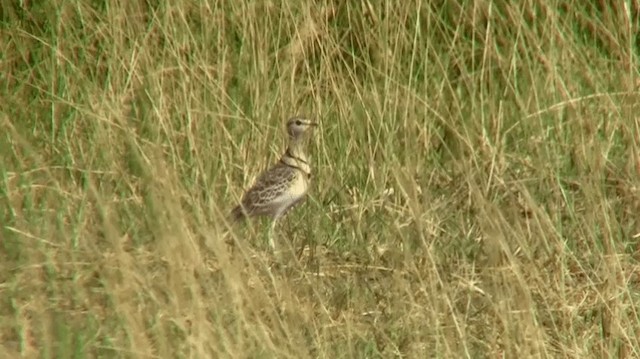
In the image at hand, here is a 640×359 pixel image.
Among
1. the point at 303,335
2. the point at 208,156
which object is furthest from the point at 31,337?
the point at 208,156

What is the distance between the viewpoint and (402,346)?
11.8 feet

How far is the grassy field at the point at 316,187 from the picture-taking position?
3.57 metres

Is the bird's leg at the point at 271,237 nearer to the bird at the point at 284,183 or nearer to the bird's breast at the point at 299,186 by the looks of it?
the bird at the point at 284,183

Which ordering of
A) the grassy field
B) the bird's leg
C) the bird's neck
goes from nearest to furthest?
the grassy field
the bird's leg
the bird's neck

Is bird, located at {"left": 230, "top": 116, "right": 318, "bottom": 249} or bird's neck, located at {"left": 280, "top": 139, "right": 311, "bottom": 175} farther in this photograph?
bird's neck, located at {"left": 280, "top": 139, "right": 311, "bottom": 175}

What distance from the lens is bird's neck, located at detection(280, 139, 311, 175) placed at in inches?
194

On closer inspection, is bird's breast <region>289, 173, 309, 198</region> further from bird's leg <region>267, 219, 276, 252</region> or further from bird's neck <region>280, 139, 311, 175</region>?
bird's leg <region>267, 219, 276, 252</region>

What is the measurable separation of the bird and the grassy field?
6cm

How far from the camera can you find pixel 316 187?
505cm

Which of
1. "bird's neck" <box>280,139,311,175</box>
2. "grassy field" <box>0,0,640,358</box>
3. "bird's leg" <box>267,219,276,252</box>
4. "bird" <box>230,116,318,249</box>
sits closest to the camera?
"grassy field" <box>0,0,640,358</box>

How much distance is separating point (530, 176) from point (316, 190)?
2.48ft

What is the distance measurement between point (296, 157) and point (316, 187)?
0.49 feet

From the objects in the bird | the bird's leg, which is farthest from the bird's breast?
the bird's leg

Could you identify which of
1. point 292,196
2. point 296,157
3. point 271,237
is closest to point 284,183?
point 292,196
